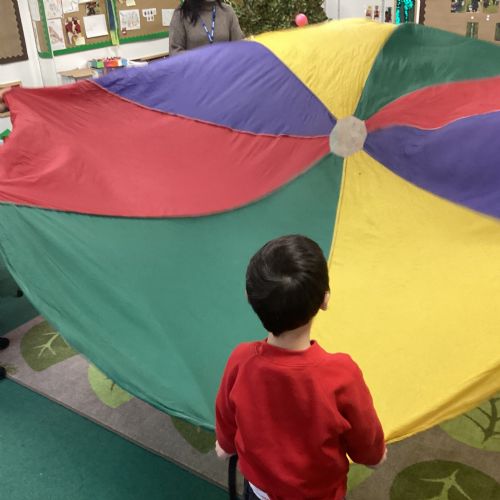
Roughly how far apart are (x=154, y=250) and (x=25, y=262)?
0.41 m

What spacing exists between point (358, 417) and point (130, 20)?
503cm

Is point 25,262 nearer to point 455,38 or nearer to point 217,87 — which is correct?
point 217,87

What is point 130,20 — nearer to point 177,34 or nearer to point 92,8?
point 92,8

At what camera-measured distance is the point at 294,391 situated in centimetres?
91

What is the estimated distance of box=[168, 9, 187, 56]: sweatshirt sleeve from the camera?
119 inches

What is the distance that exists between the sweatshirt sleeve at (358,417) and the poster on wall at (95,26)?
466cm

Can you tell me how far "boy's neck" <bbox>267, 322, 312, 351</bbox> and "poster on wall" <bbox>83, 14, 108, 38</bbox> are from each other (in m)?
4.59

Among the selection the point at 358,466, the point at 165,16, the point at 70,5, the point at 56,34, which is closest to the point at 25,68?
the point at 56,34

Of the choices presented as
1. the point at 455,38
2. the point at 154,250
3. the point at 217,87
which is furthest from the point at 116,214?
the point at 455,38

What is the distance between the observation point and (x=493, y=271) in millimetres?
1819

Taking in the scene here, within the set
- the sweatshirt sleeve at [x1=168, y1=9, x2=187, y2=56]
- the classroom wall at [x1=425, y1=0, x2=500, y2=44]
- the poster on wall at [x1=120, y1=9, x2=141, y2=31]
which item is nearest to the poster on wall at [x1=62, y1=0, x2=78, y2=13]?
the poster on wall at [x1=120, y1=9, x2=141, y2=31]

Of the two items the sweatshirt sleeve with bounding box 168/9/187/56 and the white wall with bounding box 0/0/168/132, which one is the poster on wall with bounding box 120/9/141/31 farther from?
the sweatshirt sleeve with bounding box 168/9/187/56

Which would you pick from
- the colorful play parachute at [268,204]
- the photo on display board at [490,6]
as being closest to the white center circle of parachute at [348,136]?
the colorful play parachute at [268,204]

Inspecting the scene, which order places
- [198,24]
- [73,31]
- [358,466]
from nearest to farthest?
[358,466] < [198,24] < [73,31]
